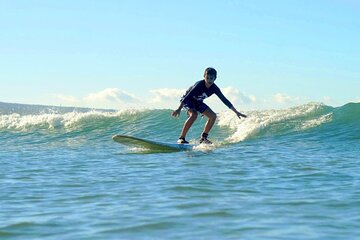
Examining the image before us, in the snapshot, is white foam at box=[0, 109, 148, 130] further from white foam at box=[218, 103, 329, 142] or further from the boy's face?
the boy's face

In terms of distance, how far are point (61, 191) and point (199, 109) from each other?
6.22m

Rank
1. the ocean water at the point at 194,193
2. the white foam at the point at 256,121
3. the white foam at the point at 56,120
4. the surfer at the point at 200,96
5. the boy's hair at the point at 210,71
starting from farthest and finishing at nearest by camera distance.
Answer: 1. the white foam at the point at 56,120
2. the white foam at the point at 256,121
3. the surfer at the point at 200,96
4. the boy's hair at the point at 210,71
5. the ocean water at the point at 194,193

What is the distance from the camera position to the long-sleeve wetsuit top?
40.5ft

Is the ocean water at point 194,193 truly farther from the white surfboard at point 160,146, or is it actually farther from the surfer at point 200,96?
the surfer at point 200,96

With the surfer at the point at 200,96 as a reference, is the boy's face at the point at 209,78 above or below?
above

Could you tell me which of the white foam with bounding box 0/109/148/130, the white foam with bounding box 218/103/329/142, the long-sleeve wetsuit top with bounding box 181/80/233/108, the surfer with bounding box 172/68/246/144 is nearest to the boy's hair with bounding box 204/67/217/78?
the surfer with bounding box 172/68/246/144

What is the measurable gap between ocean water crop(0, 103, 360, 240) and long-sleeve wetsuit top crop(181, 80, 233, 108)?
40.7 inches

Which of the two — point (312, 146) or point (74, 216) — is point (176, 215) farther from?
point (312, 146)

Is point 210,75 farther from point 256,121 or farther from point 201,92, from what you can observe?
point 256,121

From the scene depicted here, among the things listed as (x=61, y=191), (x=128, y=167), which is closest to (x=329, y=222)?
(x=61, y=191)

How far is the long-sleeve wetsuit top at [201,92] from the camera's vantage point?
40.5 feet

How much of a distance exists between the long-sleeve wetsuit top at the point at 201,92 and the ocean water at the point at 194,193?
3.40 feet

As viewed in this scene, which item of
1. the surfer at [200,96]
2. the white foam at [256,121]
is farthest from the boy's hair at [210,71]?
the white foam at [256,121]

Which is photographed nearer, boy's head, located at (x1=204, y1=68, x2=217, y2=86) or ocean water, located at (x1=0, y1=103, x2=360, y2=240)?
ocean water, located at (x1=0, y1=103, x2=360, y2=240)
